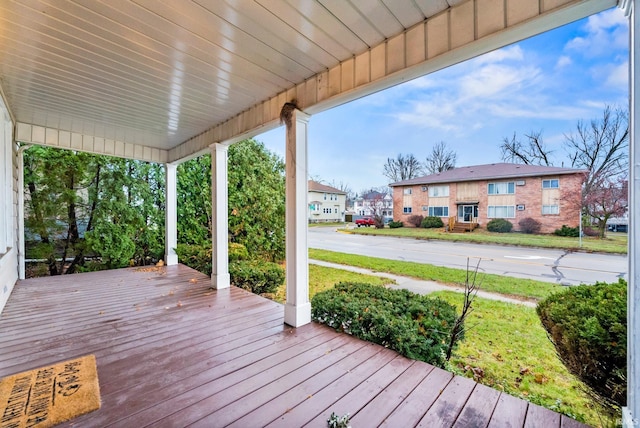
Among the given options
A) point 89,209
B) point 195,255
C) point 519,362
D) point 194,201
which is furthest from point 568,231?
point 89,209

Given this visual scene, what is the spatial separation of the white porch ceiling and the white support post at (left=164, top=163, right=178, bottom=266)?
2664 mm

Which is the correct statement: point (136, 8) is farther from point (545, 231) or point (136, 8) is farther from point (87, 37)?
point (545, 231)

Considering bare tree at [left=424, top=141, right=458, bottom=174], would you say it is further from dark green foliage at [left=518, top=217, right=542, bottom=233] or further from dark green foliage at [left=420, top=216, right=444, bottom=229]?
dark green foliage at [left=518, top=217, right=542, bottom=233]

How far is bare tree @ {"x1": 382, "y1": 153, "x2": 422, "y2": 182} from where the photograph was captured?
5.23 metres

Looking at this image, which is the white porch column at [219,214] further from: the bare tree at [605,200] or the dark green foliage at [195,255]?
the bare tree at [605,200]

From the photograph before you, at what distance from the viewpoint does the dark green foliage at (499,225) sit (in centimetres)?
409

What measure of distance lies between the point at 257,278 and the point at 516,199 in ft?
13.8

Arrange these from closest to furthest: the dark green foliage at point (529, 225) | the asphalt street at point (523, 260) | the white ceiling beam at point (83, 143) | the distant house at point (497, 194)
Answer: the asphalt street at point (523, 260), the distant house at point (497, 194), the dark green foliage at point (529, 225), the white ceiling beam at point (83, 143)

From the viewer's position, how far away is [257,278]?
15.8 feet

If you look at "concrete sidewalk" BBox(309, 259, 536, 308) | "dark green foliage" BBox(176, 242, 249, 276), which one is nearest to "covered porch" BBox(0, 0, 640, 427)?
"dark green foliage" BBox(176, 242, 249, 276)

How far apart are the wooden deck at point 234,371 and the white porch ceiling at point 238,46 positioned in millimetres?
2433

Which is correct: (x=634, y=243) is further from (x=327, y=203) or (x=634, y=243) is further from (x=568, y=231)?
(x=327, y=203)

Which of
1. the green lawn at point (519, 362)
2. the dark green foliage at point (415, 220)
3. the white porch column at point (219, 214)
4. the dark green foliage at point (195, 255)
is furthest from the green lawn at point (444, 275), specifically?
the white porch column at point (219, 214)

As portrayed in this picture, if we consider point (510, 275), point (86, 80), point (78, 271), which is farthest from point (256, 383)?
point (78, 271)
